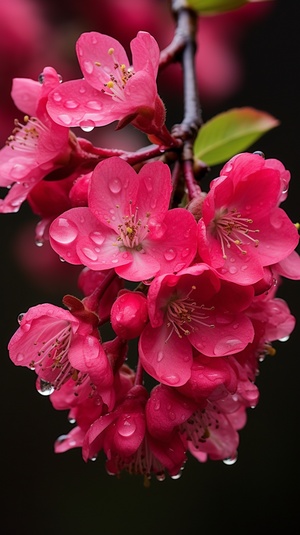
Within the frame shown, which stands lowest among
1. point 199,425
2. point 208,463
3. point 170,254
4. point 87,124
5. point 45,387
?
point 208,463

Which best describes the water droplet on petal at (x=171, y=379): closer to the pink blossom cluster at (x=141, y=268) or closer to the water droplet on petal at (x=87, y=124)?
the pink blossom cluster at (x=141, y=268)

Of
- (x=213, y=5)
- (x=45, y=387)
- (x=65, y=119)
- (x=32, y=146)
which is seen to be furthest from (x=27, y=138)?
(x=213, y=5)

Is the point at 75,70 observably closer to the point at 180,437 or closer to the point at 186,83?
the point at 186,83

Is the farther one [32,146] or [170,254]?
[32,146]

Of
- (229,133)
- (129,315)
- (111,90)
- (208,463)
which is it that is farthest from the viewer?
(208,463)

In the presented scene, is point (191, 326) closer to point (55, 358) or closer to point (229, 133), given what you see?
point (55, 358)

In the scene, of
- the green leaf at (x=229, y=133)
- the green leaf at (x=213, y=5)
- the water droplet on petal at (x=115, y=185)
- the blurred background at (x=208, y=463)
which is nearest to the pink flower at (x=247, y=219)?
the water droplet on petal at (x=115, y=185)

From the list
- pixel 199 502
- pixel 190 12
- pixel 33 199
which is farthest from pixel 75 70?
pixel 199 502
